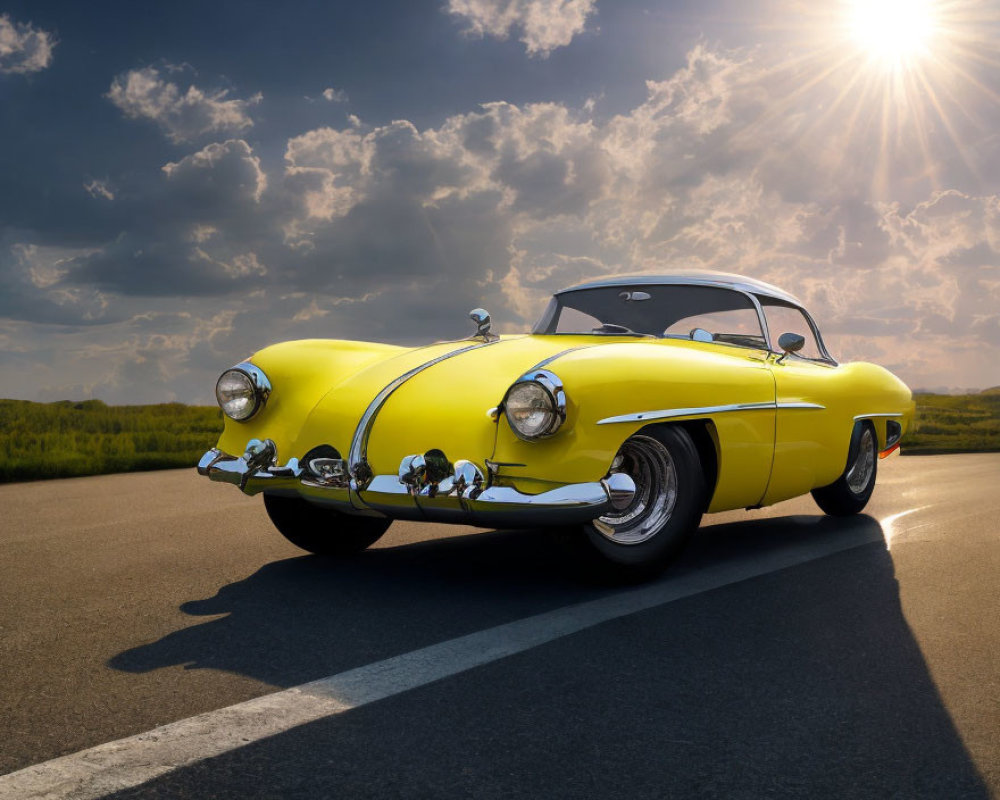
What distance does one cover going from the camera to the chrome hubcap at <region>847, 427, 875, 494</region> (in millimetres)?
6441

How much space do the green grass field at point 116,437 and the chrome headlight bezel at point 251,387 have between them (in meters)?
5.85

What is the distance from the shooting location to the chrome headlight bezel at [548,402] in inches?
147

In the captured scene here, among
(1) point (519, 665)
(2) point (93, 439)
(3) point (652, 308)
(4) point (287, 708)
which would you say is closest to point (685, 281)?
(3) point (652, 308)

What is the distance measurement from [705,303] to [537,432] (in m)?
2.37

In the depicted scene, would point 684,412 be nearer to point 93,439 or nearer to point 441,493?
point 441,493

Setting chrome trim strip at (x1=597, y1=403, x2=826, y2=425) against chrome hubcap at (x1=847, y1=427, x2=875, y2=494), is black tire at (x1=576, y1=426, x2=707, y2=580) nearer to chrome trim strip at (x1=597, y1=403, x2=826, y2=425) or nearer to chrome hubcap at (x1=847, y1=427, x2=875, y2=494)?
chrome trim strip at (x1=597, y1=403, x2=826, y2=425)

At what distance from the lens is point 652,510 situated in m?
4.18

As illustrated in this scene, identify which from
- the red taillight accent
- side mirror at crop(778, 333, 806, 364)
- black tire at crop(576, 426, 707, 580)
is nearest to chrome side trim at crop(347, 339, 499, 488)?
black tire at crop(576, 426, 707, 580)

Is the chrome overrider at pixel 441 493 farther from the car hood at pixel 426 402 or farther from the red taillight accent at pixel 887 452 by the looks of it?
the red taillight accent at pixel 887 452

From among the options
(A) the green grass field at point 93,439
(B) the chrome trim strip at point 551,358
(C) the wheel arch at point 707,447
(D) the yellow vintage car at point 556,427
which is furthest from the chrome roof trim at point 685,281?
(A) the green grass field at point 93,439

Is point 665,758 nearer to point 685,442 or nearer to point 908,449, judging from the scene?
point 685,442

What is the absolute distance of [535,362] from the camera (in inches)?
174

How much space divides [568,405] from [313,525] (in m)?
1.72

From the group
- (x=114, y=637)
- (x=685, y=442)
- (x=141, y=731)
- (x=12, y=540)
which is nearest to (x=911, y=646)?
(x=685, y=442)
